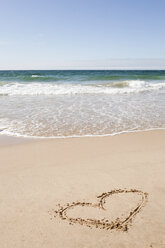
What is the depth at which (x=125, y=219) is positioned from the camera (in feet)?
9.36

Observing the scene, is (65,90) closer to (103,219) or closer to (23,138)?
(23,138)

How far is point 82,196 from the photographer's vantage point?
335cm

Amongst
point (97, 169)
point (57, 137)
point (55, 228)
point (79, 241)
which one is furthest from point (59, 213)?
point (57, 137)

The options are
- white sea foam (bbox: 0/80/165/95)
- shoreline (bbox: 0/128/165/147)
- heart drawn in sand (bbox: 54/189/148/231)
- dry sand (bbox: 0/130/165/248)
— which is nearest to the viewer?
dry sand (bbox: 0/130/165/248)

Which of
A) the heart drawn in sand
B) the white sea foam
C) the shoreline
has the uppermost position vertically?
the white sea foam

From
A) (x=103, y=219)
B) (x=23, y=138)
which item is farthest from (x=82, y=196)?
(x=23, y=138)

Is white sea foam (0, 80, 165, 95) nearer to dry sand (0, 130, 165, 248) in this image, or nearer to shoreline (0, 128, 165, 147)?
shoreline (0, 128, 165, 147)

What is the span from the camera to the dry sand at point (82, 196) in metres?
2.60

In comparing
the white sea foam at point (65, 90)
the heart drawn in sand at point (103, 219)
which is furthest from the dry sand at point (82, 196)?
the white sea foam at point (65, 90)

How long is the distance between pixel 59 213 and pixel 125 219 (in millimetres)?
847

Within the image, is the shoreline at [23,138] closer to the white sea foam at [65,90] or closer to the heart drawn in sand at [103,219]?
the heart drawn in sand at [103,219]

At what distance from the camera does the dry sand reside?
2.60 metres

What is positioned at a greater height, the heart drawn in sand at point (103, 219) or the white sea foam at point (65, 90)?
the white sea foam at point (65, 90)

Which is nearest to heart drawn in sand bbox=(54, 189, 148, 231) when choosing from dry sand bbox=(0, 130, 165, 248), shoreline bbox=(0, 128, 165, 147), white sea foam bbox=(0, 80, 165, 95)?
dry sand bbox=(0, 130, 165, 248)
